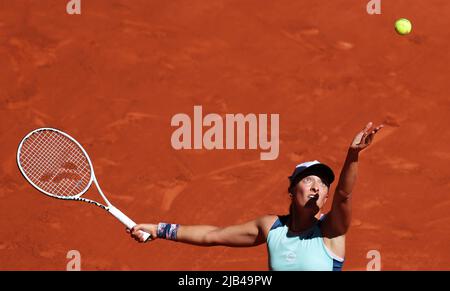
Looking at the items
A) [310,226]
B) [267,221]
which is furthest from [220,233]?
[310,226]

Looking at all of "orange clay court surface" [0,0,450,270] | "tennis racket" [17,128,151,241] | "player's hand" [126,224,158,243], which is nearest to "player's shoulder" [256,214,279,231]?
"player's hand" [126,224,158,243]

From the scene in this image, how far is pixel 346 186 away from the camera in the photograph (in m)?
7.33

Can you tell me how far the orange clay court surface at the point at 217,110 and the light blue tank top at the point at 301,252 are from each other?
4.88m

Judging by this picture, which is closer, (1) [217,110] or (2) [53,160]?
(2) [53,160]

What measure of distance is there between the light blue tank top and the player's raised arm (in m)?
0.22

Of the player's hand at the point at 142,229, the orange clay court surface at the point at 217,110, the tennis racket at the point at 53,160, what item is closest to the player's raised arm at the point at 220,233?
the player's hand at the point at 142,229

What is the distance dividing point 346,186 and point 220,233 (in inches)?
42.2

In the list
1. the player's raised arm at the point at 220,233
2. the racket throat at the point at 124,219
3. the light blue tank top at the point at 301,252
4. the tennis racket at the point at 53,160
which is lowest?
the light blue tank top at the point at 301,252

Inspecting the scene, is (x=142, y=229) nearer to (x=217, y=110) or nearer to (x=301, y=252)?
(x=301, y=252)

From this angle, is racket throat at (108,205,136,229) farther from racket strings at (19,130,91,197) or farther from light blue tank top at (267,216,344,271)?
racket strings at (19,130,91,197)

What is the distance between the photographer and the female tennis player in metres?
7.42

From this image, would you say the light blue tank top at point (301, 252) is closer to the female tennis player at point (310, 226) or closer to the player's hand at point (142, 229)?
the female tennis player at point (310, 226)

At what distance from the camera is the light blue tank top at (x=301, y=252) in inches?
294

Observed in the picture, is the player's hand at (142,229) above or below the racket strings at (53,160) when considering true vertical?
below
